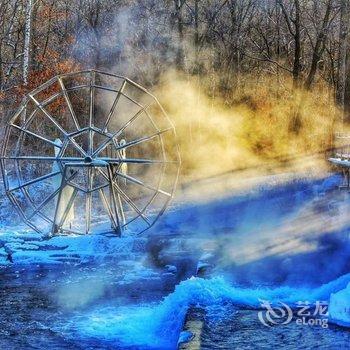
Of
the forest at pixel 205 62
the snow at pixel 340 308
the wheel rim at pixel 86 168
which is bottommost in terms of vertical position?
the snow at pixel 340 308

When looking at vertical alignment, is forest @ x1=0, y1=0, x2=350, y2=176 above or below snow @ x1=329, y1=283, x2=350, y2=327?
above

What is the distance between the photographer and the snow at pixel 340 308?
7.66 metres

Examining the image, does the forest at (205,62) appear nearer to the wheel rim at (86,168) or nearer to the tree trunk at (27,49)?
the tree trunk at (27,49)

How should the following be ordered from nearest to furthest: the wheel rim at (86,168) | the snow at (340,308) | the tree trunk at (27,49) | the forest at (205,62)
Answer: the snow at (340,308) → the wheel rim at (86,168) → the tree trunk at (27,49) → the forest at (205,62)

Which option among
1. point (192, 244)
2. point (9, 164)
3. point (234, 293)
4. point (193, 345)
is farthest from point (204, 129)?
point (193, 345)

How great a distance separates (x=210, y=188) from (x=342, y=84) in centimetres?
570

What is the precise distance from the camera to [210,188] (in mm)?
17891

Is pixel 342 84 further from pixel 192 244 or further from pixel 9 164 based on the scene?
pixel 9 164

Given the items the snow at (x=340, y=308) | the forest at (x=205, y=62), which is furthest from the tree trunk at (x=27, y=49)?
the snow at (x=340, y=308)

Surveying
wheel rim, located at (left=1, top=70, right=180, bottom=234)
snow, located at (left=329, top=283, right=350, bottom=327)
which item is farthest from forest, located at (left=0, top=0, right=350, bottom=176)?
snow, located at (left=329, top=283, right=350, bottom=327)

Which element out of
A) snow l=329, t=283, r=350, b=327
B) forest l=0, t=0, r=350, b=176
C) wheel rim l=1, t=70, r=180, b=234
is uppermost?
forest l=0, t=0, r=350, b=176

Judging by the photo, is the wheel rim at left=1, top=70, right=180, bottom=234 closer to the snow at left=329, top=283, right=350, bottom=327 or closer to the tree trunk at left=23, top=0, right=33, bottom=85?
the tree trunk at left=23, top=0, right=33, bottom=85

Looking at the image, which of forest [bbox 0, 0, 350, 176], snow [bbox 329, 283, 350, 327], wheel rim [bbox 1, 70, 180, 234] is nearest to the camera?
Answer: snow [bbox 329, 283, 350, 327]

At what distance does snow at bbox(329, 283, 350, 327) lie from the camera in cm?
766
